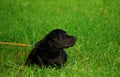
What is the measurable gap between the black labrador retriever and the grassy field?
16 cm

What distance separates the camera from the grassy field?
201 inches

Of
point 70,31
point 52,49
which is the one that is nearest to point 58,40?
point 52,49

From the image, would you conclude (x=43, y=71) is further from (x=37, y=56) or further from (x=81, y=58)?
(x=81, y=58)

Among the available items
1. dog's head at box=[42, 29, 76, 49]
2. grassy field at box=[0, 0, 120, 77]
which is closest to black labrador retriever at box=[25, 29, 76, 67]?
dog's head at box=[42, 29, 76, 49]

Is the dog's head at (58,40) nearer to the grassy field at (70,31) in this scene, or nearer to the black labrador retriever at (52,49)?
the black labrador retriever at (52,49)

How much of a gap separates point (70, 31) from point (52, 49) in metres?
2.04

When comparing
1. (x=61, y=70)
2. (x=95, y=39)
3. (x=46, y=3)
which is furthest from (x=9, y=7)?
(x=61, y=70)

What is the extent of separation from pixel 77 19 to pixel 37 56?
9.32 feet

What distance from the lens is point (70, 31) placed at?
7.08 m

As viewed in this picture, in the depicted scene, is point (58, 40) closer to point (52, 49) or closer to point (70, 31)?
point (52, 49)

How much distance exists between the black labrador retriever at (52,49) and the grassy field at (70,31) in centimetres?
16

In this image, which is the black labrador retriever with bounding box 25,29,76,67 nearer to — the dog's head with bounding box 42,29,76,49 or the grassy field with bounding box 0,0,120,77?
the dog's head with bounding box 42,29,76,49

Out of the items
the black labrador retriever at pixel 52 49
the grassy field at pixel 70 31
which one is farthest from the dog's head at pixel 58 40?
the grassy field at pixel 70 31

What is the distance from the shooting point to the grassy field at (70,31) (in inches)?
201
